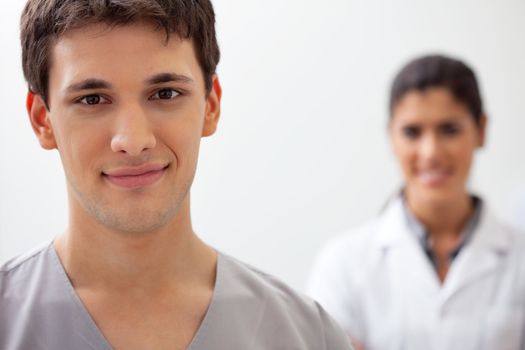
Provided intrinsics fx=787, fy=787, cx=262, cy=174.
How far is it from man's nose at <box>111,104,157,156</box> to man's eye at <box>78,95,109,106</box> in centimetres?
3

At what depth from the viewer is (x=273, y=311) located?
108 centimetres

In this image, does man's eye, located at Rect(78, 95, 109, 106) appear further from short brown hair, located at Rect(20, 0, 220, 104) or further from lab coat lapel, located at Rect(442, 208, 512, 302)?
lab coat lapel, located at Rect(442, 208, 512, 302)

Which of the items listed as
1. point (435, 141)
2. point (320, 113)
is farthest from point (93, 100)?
point (320, 113)

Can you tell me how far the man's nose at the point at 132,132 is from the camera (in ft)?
2.96

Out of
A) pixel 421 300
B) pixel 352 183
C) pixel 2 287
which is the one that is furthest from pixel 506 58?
pixel 2 287

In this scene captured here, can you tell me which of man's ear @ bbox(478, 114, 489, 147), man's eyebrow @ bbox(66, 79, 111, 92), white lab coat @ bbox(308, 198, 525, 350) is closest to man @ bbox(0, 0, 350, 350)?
man's eyebrow @ bbox(66, 79, 111, 92)

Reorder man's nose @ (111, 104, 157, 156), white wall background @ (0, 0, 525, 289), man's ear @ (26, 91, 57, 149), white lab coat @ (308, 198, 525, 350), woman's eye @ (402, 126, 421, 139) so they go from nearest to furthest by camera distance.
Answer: man's nose @ (111, 104, 157, 156), man's ear @ (26, 91, 57, 149), white lab coat @ (308, 198, 525, 350), woman's eye @ (402, 126, 421, 139), white wall background @ (0, 0, 525, 289)

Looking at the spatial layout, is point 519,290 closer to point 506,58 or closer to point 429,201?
point 429,201

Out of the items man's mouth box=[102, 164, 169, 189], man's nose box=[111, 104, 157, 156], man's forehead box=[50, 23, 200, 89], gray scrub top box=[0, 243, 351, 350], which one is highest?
man's forehead box=[50, 23, 200, 89]

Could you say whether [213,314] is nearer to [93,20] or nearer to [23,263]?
[23,263]

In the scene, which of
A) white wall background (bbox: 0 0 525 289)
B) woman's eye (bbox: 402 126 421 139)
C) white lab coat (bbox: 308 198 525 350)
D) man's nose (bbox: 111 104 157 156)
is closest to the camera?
man's nose (bbox: 111 104 157 156)

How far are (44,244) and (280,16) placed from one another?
117cm

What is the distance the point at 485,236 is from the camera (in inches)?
71.8

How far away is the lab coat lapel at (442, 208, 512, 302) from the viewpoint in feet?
5.77
